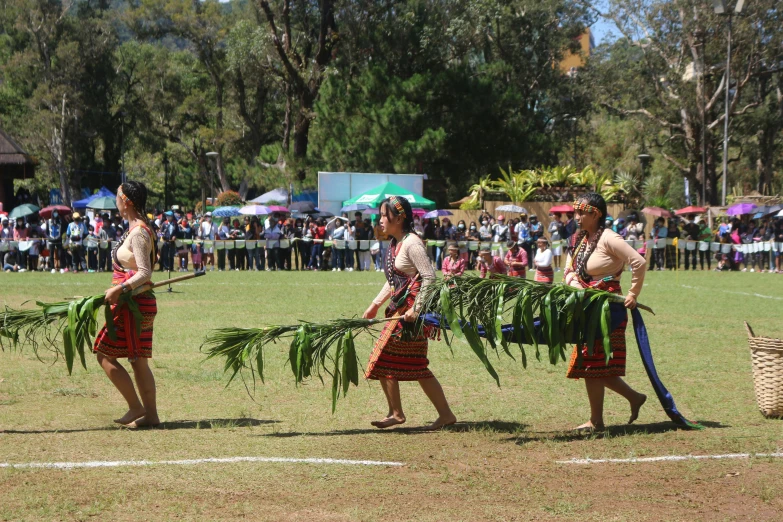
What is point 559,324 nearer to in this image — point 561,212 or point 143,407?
point 143,407

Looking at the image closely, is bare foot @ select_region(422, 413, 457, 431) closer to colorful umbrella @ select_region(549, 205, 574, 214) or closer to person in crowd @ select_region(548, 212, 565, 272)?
person in crowd @ select_region(548, 212, 565, 272)

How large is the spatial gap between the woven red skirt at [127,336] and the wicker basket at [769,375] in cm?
493

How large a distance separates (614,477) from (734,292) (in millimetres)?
16139

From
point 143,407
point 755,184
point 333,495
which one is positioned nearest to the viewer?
point 333,495

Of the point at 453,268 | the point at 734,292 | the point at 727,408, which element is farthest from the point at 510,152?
the point at 727,408

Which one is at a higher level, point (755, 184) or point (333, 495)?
point (755, 184)

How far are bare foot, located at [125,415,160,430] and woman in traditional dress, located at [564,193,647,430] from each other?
3308mm

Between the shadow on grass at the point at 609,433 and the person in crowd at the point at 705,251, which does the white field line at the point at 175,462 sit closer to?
the shadow on grass at the point at 609,433

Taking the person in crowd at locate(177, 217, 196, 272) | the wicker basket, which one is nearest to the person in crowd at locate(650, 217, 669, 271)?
the person in crowd at locate(177, 217, 196, 272)

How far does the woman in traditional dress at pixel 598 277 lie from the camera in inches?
290

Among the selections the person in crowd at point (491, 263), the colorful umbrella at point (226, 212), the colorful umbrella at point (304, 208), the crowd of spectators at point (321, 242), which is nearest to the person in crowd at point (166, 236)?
the crowd of spectators at point (321, 242)

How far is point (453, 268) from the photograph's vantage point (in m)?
14.9

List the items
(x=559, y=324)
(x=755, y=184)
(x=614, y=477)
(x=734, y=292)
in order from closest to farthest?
(x=614, y=477), (x=559, y=324), (x=734, y=292), (x=755, y=184)

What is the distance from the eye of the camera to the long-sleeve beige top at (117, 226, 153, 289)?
7.41m
